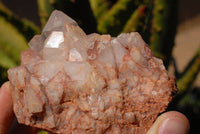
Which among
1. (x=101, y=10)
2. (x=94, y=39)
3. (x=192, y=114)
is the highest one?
(x=94, y=39)

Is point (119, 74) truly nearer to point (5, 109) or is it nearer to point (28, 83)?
point (28, 83)

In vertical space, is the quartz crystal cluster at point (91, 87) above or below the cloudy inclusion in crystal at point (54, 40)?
below

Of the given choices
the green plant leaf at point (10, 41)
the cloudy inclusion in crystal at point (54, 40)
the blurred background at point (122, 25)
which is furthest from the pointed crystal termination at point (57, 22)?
the green plant leaf at point (10, 41)

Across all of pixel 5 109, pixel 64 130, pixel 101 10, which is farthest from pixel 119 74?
pixel 101 10

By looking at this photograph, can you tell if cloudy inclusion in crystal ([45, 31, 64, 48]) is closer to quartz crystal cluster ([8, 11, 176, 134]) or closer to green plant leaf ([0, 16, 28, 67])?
quartz crystal cluster ([8, 11, 176, 134])

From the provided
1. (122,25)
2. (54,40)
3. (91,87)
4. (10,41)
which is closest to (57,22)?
(54,40)

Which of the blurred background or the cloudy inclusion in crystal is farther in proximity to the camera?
the blurred background

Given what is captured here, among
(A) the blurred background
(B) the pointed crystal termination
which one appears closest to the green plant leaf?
(A) the blurred background

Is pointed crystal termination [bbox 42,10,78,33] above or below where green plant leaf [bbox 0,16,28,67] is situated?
above

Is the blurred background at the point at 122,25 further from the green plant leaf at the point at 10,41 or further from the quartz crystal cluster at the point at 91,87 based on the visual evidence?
the quartz crystal cluster at the point at 91,87
